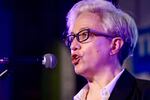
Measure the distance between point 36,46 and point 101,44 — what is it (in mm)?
555

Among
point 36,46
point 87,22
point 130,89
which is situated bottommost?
point 130,89

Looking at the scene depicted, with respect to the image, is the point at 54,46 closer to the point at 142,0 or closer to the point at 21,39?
the point at 21,39

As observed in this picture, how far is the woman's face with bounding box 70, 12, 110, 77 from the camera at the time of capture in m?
1.39

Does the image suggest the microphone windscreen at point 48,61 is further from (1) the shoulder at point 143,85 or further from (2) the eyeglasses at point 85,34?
(1) the shoulder at point 143,85

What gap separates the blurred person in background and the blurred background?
0.26 meters

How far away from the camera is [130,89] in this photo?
131 cm

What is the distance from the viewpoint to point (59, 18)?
1785mm

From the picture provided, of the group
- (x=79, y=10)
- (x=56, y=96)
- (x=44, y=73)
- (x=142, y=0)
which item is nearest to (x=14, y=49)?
(x=44, y=73)

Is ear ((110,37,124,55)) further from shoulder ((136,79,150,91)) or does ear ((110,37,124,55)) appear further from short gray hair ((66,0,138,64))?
shoulder ((136,79,150,91))

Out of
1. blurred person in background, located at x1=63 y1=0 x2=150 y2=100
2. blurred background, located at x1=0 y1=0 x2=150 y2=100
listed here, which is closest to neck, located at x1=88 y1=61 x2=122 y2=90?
blurred person in background, located at x1=63 y1=0 x2=150 y2=100

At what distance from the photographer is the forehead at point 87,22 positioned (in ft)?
4.57

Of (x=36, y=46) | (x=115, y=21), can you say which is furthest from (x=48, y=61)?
(x=36, y=46)

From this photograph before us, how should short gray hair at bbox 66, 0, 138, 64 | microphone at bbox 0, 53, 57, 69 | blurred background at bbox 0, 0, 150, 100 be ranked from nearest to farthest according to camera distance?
1. microphone at bbox 0, 53, 57, 69
2. short gray hair at bbox 66, 0, 138, 64
3. blurred background at bbox 0, 0, 150, 100

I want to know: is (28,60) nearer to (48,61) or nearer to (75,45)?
(48,61)
